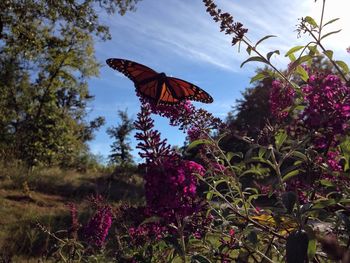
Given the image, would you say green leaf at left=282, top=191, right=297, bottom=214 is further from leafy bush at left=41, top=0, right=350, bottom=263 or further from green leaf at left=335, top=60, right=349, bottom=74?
green leaf at left=335, top=60, right=349, bottom=74

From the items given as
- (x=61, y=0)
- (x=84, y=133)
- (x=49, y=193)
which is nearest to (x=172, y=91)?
(x=49, y=193)

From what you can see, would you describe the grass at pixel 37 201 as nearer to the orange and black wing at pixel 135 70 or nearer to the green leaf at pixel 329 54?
the orange and black wing at pixel 135 70

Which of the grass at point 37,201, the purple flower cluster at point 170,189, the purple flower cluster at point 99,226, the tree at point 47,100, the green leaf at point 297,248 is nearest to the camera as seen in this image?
the green leaf at point 297,248

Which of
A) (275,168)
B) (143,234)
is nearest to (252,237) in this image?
(275,168)

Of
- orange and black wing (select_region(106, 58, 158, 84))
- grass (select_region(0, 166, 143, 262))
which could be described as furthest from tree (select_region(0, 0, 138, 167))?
orange and black wing (select_region(106, 58, 158, 84))

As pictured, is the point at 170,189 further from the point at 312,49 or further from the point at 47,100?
the point at 47,100

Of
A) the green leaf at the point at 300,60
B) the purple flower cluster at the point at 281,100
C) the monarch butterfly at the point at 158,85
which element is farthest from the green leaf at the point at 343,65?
the monarch butterfly at the point at 158,85
